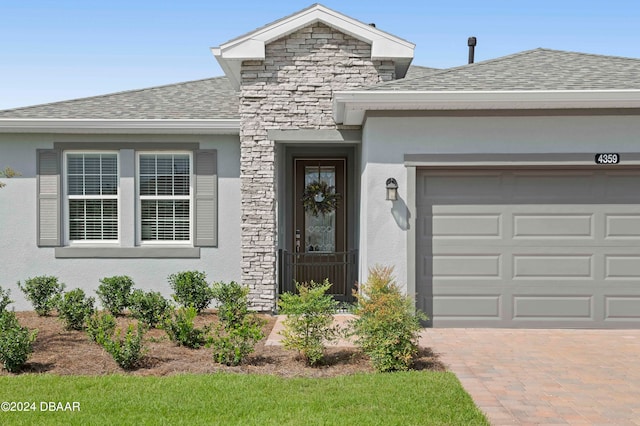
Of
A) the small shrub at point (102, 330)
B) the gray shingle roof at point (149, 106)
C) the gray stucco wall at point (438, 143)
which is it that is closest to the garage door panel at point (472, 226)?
the gray stucco wall at point (438, 143)

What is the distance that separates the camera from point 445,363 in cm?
661

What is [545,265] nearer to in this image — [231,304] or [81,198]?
[231,304]

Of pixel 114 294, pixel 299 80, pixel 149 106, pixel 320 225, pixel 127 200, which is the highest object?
pixel 299 80

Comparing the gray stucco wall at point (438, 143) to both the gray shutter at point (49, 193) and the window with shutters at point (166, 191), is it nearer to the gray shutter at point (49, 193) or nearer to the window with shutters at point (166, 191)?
the window with shutters at point (166, 191)

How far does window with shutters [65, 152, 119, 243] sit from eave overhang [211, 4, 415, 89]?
119 inches

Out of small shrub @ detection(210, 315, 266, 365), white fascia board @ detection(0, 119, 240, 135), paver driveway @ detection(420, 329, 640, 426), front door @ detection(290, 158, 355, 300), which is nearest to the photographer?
paver driveway @ detection(420, 329, 640, 426)

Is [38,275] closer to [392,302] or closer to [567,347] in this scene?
[392,302]

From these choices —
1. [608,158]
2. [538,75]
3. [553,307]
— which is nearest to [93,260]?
[553,307]

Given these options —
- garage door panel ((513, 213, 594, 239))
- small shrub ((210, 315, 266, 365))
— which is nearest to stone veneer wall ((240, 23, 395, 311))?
garage door panel ((513, 213, 594, 239))

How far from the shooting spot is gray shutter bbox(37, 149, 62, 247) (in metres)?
10.6

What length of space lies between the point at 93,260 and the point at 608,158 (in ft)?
28.6

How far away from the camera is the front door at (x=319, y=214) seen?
11844mm

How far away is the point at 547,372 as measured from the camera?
6.27 metres

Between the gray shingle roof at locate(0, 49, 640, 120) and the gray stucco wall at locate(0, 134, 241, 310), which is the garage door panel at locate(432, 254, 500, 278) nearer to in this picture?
the gray shingle roof at locate(0, 49, 640, 120)
